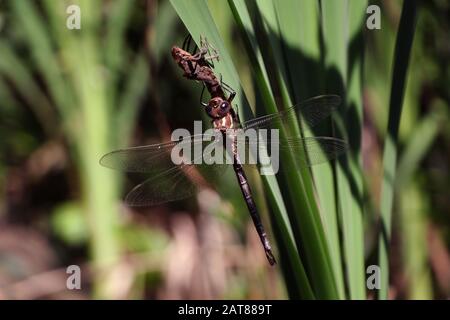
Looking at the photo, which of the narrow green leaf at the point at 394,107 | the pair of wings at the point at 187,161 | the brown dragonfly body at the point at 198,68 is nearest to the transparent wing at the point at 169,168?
the pair of wings at the point at 187,161

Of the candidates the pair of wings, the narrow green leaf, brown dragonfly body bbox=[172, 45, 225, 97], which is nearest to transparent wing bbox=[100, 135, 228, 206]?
the pair of wings

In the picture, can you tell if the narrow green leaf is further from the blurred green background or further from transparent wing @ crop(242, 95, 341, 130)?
the blurred green background

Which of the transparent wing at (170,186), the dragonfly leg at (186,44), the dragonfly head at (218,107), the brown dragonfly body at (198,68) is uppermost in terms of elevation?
the dragonfly leg at (186,44)

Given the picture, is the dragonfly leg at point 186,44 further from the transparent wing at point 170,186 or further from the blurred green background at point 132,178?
the blurred green background at point 132,178

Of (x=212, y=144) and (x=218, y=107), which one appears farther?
(x=212, y=144)

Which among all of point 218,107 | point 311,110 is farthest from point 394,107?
point 218,107

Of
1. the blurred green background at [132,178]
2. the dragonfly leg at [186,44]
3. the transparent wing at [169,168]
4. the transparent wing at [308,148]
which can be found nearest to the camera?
the transparent wing at [308,148]

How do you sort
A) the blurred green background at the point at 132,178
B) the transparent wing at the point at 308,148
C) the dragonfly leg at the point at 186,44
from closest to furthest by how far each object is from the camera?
the transparent wing at the point at 308,148
the dragonfly leg at the point at 186,44
the blurred green background at the point at 132,178

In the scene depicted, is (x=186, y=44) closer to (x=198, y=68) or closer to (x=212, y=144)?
(x=198, y=68)
